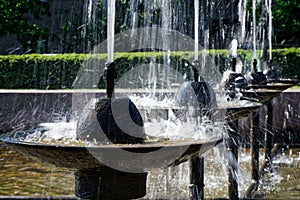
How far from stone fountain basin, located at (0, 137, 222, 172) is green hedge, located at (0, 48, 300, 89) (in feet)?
34.1

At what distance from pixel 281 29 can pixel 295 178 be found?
1645 centimetres

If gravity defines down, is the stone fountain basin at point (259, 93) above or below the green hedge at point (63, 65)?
below

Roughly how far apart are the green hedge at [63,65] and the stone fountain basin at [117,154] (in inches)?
410

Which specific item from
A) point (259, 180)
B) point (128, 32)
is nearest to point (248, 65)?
point (128, 32)

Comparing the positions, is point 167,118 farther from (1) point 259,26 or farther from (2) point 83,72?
(1) point 259,26

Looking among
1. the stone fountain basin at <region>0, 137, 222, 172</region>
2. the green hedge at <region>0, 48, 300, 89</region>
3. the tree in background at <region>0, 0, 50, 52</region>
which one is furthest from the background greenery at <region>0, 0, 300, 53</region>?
the stone fountain basin at <region>0, 137, 222, 172</region>

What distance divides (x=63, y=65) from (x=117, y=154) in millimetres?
11157

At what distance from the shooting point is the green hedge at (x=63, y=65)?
1288 centimetres

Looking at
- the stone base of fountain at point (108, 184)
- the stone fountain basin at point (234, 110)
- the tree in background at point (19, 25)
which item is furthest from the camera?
the tree in background at point (19, 25)

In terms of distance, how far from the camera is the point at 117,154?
2000mm

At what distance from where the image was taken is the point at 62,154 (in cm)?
207

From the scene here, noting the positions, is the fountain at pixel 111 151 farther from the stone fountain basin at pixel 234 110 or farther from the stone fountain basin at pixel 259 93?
the stone fountain basin at pixel 259 93

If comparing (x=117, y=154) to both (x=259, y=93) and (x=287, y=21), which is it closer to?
(x=259, y=93)

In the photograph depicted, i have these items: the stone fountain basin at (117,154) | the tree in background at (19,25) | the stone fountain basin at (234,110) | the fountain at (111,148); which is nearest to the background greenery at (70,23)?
the tree in background at (19,25)
